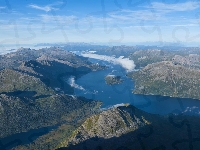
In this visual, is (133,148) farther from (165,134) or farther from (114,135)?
(165,134)

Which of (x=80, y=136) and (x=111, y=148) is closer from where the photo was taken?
(x=111, y=148)

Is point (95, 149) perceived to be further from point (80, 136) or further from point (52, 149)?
point (52, 149)

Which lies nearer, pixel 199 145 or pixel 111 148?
pixel 111 148

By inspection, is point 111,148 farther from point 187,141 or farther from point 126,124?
point 187,141

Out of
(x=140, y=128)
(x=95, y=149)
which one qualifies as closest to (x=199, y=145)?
(x=140, y=128)

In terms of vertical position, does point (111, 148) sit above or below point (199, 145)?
above

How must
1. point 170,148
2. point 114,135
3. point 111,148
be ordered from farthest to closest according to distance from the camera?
point 114,135 < point 170,148 < point 111,148

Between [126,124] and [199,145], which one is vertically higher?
[126,124]

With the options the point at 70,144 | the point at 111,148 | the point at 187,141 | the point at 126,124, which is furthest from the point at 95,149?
the point at 187,141

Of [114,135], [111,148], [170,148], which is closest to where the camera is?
[111,148]
